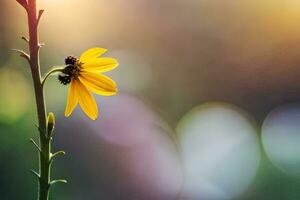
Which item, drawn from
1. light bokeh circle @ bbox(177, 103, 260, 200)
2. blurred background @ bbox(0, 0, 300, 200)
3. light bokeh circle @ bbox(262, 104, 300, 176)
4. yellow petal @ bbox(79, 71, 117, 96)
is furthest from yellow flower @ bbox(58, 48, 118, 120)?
light bokeh circle @ bbox(262, 104, 300, 176)

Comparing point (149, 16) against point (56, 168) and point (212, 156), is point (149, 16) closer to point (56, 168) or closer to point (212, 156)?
point (212, 156)

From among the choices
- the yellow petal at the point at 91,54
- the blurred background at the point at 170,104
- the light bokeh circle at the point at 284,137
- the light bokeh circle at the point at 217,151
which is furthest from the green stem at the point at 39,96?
the light bokeh circle at the point at 284,137

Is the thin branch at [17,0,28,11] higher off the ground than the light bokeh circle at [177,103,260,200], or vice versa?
the thin branch at [17,0,28,11]

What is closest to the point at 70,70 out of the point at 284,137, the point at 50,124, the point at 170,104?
the point at 50,124

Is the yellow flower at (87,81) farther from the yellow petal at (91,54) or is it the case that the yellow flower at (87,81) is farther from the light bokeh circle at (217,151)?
the light bokeh circle at (217,151)

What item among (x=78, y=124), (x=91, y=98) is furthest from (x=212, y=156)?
(x=91, y=98)

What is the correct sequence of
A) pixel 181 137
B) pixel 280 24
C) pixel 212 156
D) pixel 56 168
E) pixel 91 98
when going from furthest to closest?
pixel 280 24, pixel 181 137, pixel 212 156, pixel 56 168, pixel 91 98

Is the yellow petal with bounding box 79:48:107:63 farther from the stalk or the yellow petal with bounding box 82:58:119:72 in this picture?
the stalk
